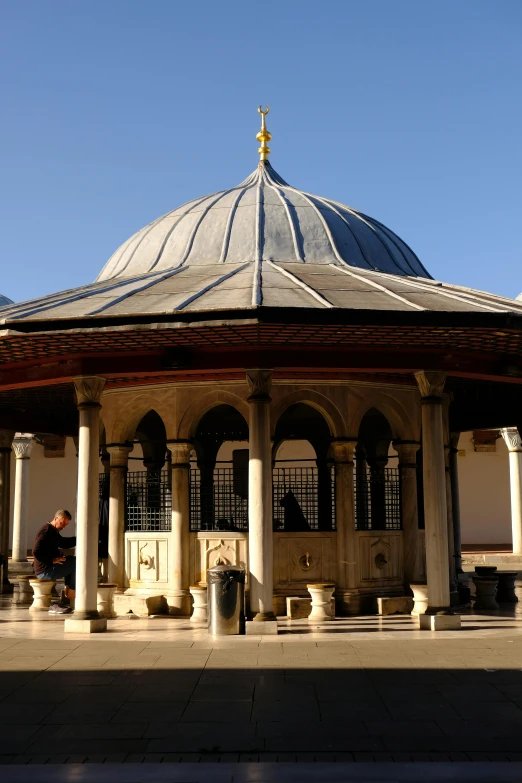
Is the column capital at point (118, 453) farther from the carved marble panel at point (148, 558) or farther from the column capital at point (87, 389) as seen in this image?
the column capital at point (87, 389)

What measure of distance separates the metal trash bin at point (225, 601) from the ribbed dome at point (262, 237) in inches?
232

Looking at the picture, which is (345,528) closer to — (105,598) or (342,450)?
(342,450)

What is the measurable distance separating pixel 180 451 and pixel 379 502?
122 inches

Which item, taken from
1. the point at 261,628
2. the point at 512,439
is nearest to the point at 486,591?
the point at 261,628

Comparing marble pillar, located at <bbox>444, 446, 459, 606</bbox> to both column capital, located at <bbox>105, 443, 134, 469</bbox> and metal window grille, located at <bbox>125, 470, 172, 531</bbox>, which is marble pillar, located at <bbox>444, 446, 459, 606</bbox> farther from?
column capital, located at <bbox>105, 443, 134, 469</bbox>

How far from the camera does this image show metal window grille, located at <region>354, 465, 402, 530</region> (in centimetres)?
1420

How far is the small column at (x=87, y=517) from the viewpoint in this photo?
36.8 ft

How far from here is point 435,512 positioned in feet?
37.6

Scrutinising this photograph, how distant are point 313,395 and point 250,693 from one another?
21.7ft

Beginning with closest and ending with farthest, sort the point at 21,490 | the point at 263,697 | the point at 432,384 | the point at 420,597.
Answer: the point at 263,697
the point at 432,384
the point at 420,597
the point at 21,490

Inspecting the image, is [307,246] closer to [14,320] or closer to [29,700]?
[14,320]

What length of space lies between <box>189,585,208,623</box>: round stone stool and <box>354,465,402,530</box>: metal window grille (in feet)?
9.46

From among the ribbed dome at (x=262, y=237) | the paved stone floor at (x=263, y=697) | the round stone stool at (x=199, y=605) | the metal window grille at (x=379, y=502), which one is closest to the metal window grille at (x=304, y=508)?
the metal window grille at (x=379, y=502)

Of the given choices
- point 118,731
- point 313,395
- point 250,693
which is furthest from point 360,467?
point 118,731
